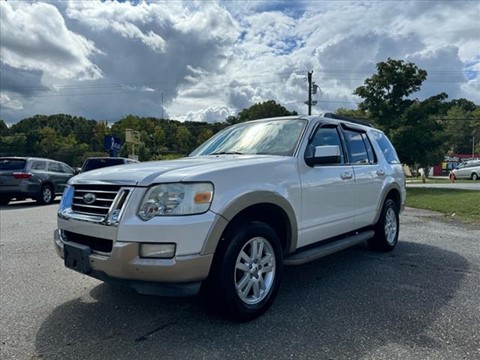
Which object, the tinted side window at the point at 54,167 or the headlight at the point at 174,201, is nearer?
the headlight at the point at 174,201

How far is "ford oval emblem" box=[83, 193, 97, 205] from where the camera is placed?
133 inches

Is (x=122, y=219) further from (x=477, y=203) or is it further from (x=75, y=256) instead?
(x=477, y=203)

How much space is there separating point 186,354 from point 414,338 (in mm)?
1767

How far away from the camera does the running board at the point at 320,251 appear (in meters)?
3.87

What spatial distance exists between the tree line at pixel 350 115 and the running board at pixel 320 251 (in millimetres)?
15848

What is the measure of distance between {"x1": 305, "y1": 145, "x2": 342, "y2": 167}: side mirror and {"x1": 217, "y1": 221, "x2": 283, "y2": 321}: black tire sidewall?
95 cm

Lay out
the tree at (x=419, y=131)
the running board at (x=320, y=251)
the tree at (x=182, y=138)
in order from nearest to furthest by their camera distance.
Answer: the running board at (x=320, y=251) → the tree at (x=419, y=131) → the tree at (x=182, y=138)

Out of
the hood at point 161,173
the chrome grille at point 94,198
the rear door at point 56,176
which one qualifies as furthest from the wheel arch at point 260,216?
the rear door at point 56,176

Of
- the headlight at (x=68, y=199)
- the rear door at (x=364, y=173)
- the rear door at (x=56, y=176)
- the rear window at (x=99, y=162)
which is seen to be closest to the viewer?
the headlight at (x=68, y=199)

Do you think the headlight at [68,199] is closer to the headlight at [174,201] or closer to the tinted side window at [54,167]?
the headlight at [174,201]

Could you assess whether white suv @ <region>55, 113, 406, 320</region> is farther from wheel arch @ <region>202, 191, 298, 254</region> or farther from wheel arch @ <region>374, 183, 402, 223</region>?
wheel arch @ <region>374, 183, 402, 223</region>

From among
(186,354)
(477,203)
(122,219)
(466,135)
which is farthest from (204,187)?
(466,135)

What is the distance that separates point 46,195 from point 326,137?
12466mm

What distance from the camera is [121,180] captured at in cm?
321
